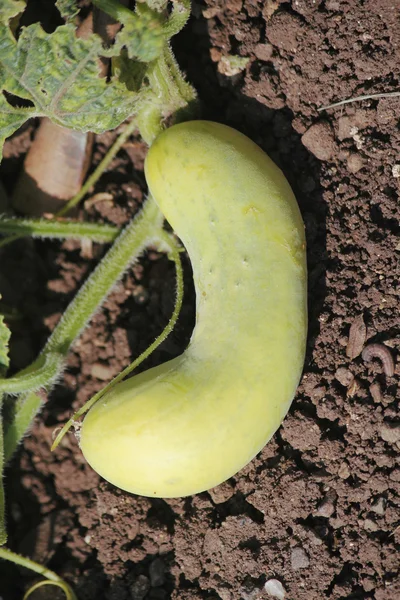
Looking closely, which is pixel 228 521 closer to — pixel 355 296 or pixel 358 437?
pixel 358 437

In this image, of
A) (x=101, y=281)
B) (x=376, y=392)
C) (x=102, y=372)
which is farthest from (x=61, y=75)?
(x=376, y=392)

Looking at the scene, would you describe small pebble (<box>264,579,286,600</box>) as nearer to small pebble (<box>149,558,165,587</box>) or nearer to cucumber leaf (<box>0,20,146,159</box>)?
small pebble (<box>149,558,165,587</box>)

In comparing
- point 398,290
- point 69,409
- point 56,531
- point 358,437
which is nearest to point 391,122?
point 398,290

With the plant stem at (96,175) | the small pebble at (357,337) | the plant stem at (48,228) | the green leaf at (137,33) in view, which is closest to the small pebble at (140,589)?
the small pebble at (357,337)

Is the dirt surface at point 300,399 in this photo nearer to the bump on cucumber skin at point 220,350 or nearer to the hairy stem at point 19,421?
the hairy stem at point 19,421

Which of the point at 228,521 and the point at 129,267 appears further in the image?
the point at 129,267

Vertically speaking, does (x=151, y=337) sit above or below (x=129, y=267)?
below
